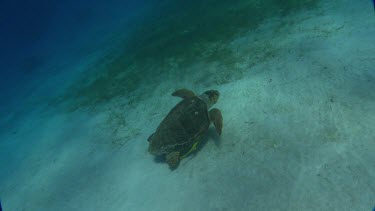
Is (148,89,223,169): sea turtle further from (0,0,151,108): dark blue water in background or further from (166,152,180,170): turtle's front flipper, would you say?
(0,0,151,108): dark blue water in background

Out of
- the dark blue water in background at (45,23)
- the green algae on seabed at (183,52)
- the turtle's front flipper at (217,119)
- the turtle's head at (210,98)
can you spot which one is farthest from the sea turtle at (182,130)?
the dark blue water in background at (45,23)

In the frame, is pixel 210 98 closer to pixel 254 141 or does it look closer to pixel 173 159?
pixel 254 141

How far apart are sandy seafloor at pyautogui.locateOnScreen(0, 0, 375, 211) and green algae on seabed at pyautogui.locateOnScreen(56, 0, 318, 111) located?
0.26m

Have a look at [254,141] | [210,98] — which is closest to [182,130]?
[210,98]

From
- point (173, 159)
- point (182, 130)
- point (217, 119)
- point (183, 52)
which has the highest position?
point (182, 130)

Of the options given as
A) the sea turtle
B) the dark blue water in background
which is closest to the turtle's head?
the sea turtle

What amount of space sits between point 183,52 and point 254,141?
545 centimetres

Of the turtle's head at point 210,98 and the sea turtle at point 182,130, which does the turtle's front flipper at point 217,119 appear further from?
the turtle's head at point 210,98

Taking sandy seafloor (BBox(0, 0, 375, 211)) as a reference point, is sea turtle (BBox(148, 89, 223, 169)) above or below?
above

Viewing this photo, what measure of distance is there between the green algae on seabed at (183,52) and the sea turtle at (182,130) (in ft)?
6.08

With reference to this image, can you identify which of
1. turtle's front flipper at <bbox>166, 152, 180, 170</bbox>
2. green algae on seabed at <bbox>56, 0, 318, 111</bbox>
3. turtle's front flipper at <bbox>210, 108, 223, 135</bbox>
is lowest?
green algae on seabed at <bbox>56, 0, 318, 111</bbox>

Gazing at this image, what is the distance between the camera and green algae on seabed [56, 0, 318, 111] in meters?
7.09

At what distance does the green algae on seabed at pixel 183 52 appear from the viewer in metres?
7.09

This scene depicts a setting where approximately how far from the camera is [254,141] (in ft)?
12.7
